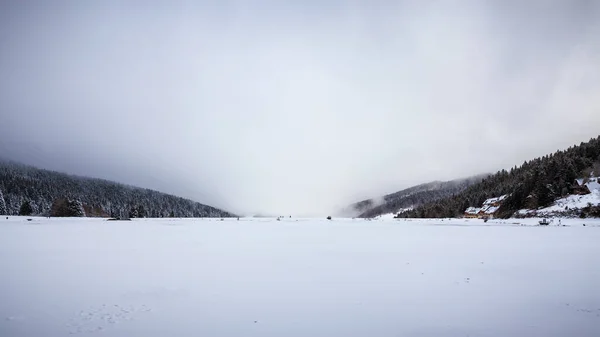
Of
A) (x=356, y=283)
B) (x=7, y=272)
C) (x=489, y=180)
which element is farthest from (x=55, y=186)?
(x=489, y=180)

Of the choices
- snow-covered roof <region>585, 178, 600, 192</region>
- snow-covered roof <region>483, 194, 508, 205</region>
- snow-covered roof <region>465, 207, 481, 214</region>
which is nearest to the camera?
snow-covered roof <region>585, 178, 600, 192</region>

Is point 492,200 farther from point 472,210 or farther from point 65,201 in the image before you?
point 65,201

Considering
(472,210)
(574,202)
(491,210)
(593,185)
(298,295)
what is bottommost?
(298,295)

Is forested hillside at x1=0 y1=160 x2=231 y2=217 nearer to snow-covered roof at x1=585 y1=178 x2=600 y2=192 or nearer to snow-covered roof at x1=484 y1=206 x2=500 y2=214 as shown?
snow-covered roof at x1=484 y1=206 x2=500 y2=214

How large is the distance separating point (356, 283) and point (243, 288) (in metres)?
3.98

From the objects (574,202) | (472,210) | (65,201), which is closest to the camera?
(574,202)

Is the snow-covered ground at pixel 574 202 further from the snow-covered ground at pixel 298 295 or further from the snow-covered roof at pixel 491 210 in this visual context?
the snow-covered ground at pixel 298 295

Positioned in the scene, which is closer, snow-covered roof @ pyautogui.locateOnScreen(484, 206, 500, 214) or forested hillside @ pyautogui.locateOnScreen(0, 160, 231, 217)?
forested hillside @ pyautogui.locateOnScreen(0, 160, 231, 217)

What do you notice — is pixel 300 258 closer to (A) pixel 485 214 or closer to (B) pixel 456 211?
(A) pixel 485 214

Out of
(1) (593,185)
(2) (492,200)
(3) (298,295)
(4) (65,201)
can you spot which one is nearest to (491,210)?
(2) (492,200)

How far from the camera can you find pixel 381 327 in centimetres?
678

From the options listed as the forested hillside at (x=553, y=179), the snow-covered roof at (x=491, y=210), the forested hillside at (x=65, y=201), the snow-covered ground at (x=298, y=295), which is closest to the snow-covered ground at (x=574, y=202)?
the forested hillside at (x=553, y=179)

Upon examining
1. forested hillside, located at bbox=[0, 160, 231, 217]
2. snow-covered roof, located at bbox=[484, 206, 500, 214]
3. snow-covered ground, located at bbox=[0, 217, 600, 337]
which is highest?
forested hillside, located at bbox=[0, 160, 231, 217]

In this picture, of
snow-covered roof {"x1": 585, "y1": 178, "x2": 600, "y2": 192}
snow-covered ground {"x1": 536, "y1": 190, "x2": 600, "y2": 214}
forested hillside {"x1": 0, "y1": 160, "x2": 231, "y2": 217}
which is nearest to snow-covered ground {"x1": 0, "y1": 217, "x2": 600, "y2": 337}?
snow-covered ground {"x1": 536, "y1": 190, "x2": 600, "y2": 214}
